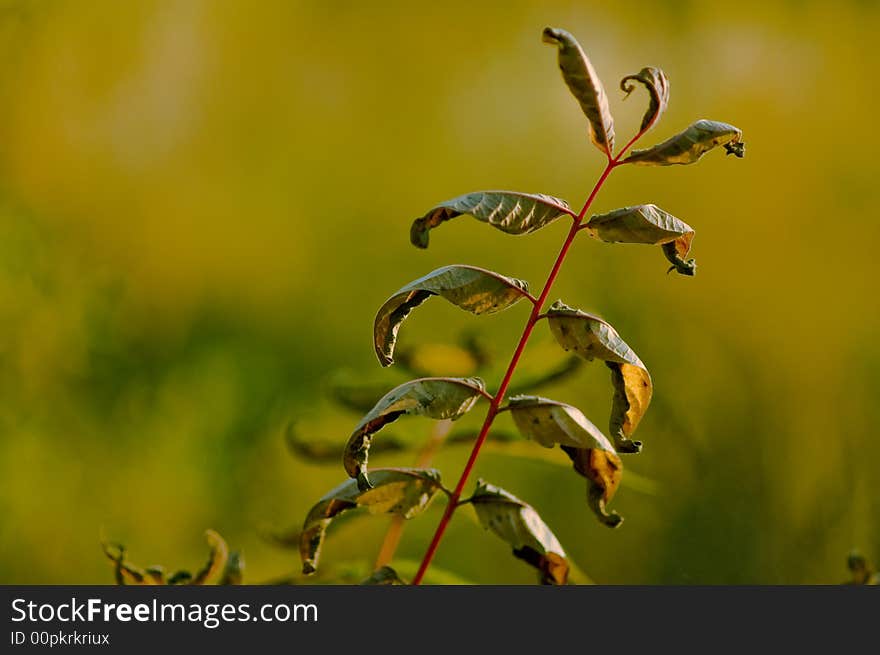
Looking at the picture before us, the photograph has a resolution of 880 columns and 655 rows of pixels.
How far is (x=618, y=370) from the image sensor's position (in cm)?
24

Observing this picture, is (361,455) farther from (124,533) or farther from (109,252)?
(109,252)

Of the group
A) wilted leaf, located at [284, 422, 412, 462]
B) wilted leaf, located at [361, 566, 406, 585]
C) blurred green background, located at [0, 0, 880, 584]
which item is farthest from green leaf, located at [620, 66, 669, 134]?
blurred green background, located at [0, 0, 880, 584]

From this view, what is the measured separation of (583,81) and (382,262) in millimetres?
708

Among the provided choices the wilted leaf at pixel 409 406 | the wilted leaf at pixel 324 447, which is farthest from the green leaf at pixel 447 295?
the wilted leaf at pixel 324 447

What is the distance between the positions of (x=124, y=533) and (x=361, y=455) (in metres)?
0.63

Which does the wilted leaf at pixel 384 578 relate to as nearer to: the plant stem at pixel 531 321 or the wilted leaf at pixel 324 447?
the plant stem at pixel 531 321

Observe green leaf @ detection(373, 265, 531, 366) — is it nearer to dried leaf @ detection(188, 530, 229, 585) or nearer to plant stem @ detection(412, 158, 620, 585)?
plant stem @ detection(412, 158, 620, 585)

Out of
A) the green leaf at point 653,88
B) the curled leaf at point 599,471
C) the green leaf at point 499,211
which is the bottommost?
the curled leaf at point 599,471

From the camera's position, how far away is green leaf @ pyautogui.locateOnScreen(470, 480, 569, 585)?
0.82 ft

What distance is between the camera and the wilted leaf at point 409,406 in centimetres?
23

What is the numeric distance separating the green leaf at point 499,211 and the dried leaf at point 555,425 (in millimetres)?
44

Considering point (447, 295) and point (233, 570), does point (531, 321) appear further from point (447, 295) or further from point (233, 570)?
point (233, 570)

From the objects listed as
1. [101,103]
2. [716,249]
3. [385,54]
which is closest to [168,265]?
[101,103]

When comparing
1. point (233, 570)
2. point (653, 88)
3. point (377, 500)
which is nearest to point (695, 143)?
point (653, 88)
